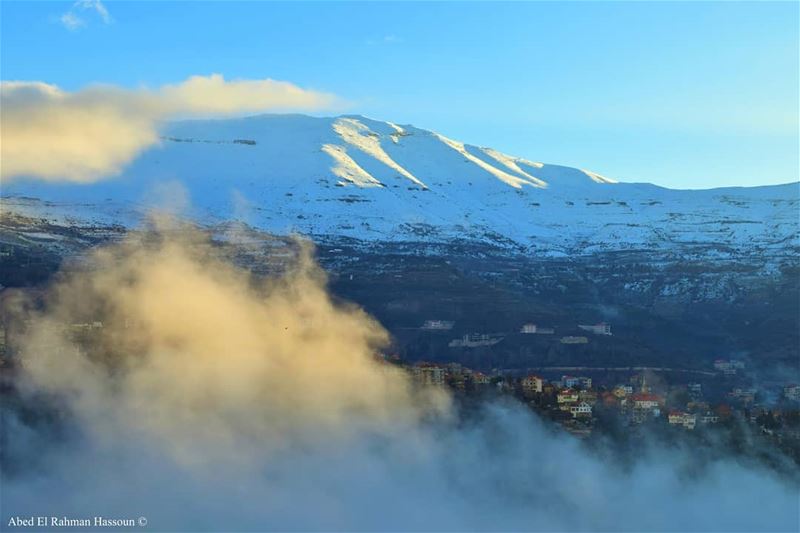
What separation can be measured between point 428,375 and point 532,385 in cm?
408

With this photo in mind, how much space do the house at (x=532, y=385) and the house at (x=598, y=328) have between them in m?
14.7

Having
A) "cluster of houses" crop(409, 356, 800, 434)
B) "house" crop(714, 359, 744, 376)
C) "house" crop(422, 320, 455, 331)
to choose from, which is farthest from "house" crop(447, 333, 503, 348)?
"house" crop(714, 359, 744, 376)

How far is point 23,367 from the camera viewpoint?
1331 inches

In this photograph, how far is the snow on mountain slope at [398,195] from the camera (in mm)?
89562

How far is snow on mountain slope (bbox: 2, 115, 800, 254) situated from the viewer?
89.6 meters

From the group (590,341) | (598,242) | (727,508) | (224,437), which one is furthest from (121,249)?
(598,242)

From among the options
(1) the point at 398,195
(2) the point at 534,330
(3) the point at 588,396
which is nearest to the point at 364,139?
(1) the point at 398,195

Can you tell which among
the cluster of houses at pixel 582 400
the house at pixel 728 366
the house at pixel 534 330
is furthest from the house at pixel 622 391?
the house at pixel 728 366

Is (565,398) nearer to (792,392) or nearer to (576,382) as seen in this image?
(576,382)

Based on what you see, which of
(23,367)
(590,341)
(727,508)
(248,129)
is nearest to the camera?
(23,367)

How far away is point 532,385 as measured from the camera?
1757 inches

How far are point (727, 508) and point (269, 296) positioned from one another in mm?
21730

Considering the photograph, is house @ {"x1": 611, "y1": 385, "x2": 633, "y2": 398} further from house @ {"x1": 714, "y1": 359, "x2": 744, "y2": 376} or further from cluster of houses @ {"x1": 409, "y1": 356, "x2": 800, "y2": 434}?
house @ {"x1": 714, "y1": 359, "x2": 744, "y2": 376}

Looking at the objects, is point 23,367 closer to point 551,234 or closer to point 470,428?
point 470,428
